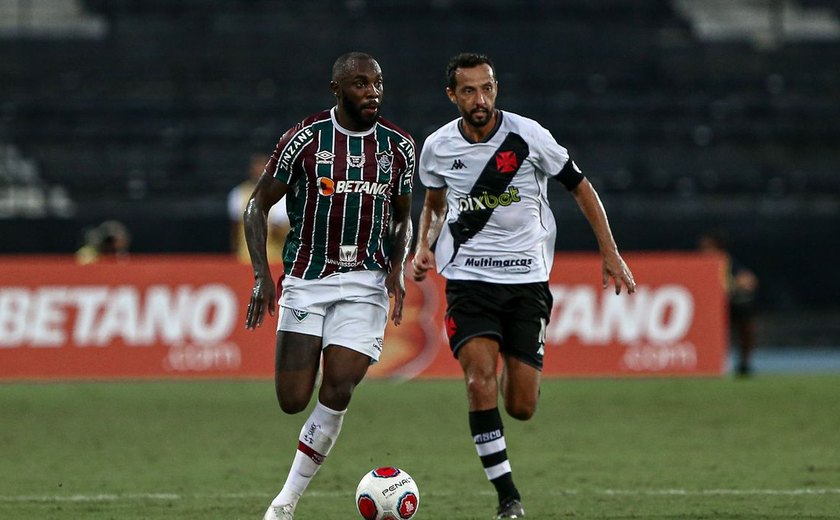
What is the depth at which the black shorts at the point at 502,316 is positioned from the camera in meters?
7.01

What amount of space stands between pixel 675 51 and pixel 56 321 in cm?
1089

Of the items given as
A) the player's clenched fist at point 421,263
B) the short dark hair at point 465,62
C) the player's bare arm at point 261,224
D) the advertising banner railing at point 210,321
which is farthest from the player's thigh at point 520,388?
the advertising banner railing at point 210,321

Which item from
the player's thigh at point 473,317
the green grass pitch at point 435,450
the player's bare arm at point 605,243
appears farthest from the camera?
the green grass pitch at point 435,450

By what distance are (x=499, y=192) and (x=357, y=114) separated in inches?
39.4

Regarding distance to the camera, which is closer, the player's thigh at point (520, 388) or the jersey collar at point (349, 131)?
the jersey collar at point (349, 131)

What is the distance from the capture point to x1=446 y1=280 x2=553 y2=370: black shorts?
23.0 ft

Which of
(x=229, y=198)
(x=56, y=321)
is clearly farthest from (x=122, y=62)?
(x=56, y=321)

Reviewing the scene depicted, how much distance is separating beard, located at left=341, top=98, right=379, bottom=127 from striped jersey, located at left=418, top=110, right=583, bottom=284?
2.48ft

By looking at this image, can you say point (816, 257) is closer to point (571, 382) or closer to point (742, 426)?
point (571, 382)

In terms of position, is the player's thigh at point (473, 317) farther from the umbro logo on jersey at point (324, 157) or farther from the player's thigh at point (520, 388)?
the umbro logo on jersey at point (324, 157)

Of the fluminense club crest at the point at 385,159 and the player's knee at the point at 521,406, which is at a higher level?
the fluminense club crest at the point at 385,159

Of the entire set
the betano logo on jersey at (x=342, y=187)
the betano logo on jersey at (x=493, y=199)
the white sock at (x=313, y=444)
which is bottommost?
the white sock at (x=313, y=444)

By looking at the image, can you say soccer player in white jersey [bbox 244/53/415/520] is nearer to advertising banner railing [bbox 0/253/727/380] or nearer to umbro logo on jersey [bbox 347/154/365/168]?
umbro logo on jersey [bbox 347/154/365/168]

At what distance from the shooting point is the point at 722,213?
1942 cm
